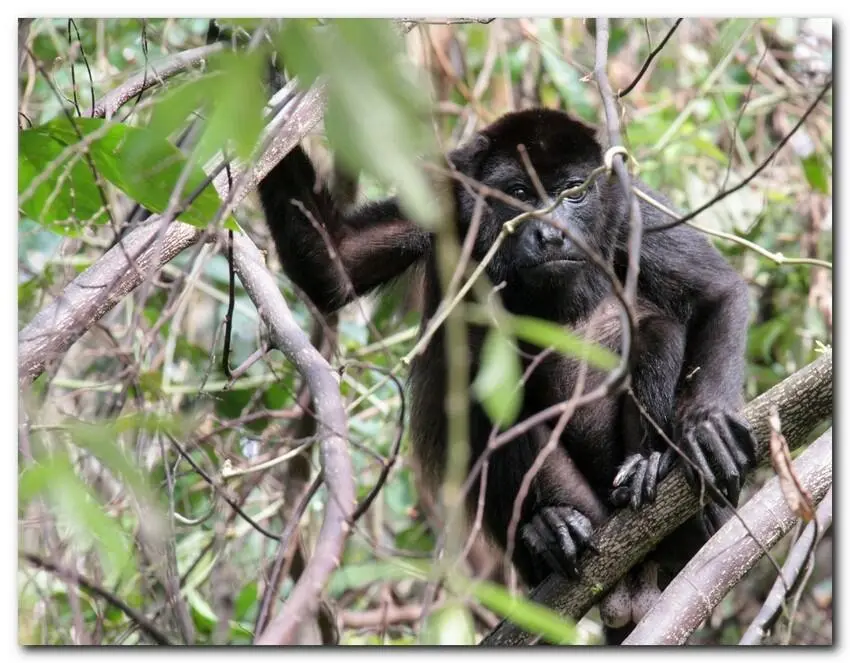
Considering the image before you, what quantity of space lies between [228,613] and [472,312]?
1.72 meters

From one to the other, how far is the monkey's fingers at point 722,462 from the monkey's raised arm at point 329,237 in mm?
981

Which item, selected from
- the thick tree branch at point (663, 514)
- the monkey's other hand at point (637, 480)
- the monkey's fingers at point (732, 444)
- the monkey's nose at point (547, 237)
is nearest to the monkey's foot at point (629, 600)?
the thick tree branch at point (663, 514)

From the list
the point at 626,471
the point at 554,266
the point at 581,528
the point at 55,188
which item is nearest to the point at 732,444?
the point at 626,471

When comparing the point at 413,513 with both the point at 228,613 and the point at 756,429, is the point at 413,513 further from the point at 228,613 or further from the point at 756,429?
the point at 756,429

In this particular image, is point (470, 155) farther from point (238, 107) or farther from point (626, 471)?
point (238, 107)

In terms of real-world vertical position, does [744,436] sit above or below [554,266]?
below

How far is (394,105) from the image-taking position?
1.03 meters

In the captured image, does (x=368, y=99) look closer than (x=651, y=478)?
Yes

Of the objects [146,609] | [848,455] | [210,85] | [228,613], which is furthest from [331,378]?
[228,613]

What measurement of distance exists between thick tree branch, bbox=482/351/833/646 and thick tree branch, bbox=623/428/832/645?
0.09 metres

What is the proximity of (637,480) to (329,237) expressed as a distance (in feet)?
3.44

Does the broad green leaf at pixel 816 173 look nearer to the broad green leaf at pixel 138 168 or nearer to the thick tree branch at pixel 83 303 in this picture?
the thick tree branch at pixel 83 303

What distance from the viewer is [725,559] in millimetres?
2453

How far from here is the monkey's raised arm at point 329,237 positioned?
2.91 m
